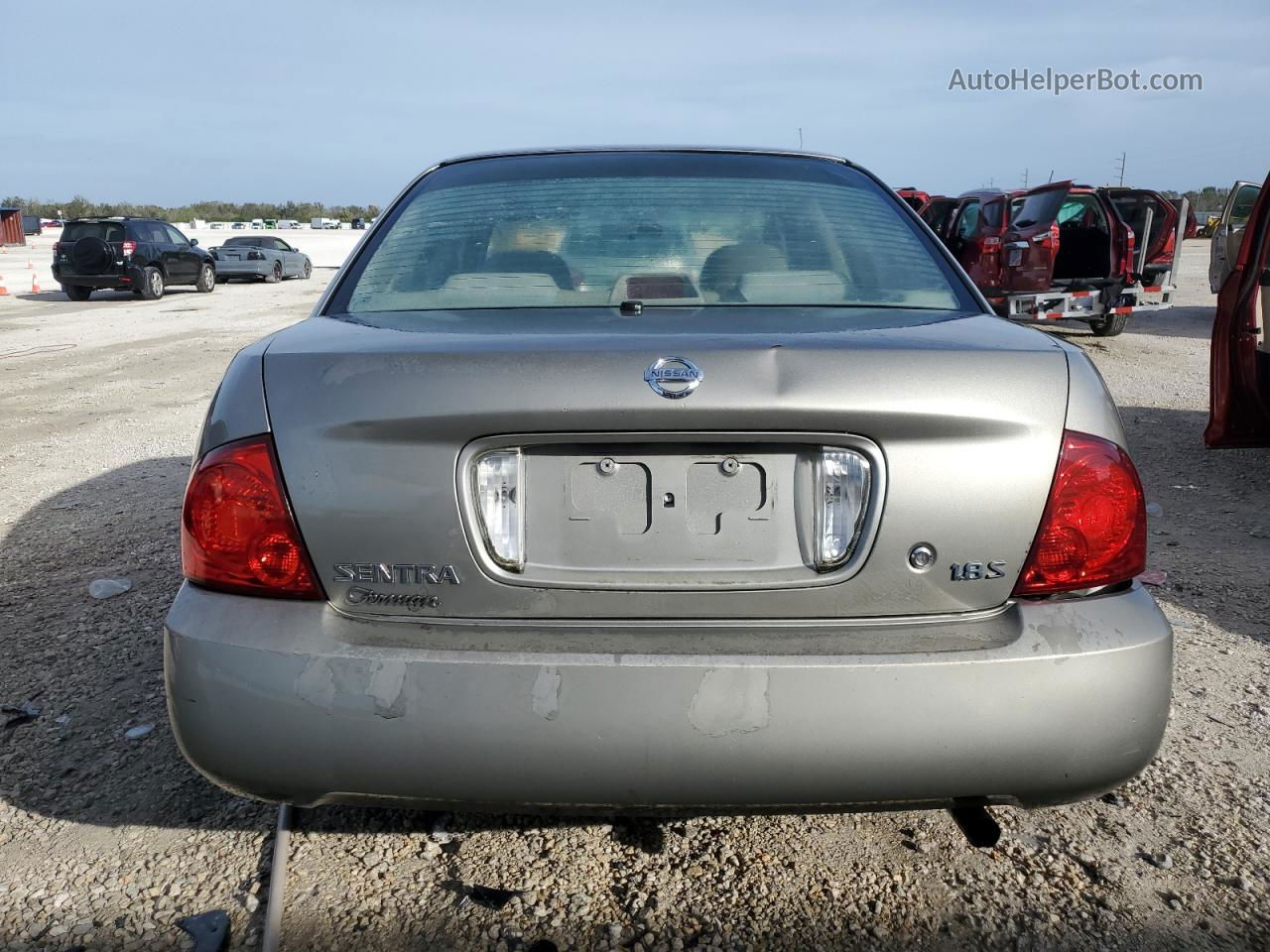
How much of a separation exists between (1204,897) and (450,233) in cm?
223

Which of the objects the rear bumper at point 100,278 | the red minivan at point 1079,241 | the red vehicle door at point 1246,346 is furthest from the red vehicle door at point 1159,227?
the rear bumper at point 100,278

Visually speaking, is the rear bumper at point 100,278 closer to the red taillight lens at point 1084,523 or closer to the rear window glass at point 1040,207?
the rear window glass at point 1040,207

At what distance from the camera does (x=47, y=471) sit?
6043mm

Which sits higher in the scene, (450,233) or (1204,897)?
(450,233)

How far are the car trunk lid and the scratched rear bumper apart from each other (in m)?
0.07

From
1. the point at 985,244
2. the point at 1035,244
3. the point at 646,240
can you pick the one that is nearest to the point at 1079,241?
the point at 985,244

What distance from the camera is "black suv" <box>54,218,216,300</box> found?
2022 centimetres

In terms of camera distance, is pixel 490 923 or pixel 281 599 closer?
pixel 281 599

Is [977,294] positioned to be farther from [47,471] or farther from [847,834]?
[47,471]

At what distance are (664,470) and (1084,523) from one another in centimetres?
73

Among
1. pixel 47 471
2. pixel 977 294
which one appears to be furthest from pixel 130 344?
pixel 977 294

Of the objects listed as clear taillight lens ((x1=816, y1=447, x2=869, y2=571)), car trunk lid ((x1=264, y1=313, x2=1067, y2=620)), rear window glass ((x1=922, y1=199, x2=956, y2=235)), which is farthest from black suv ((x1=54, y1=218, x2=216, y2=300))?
clear taillight lens ((x1=816, y1=447, x2=869, y2=571))

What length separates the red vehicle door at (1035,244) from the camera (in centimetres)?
1165

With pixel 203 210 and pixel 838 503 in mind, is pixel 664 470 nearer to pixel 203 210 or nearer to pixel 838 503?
pixel 838 503
